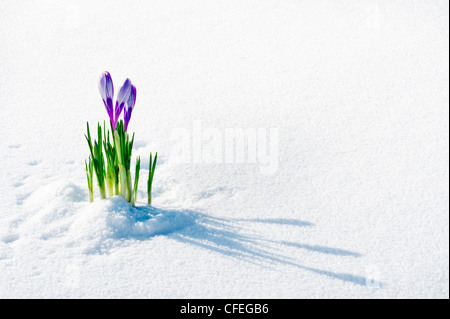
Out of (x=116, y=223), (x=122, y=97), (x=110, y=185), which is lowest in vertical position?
(x=116, y=223)

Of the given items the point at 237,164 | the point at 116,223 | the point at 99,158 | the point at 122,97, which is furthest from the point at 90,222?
the point at 237,164

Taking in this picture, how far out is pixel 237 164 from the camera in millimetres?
1915

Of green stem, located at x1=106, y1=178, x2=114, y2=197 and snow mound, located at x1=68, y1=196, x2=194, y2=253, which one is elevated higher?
green stem, located at x1=106, y1=178, x2=114, y2=197

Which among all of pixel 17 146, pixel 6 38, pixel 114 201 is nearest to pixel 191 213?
pixel 114 201

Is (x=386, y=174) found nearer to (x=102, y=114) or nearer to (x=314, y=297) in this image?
(x=314, y=297)

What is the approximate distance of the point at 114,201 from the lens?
1.63 metres

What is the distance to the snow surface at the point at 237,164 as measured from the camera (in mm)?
1455

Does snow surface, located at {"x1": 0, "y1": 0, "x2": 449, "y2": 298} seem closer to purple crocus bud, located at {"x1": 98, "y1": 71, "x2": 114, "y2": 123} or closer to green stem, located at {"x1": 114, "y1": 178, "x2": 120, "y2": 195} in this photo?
green stem, located at {"x1": 114, "y1": 178, "x2": 120, "y2": 195}

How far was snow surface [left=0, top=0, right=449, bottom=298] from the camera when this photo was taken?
4.77 feet

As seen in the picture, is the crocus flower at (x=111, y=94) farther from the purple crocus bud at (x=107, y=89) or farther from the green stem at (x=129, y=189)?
the green stem at (x=129, y=189)

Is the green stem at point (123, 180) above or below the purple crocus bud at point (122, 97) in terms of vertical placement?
below

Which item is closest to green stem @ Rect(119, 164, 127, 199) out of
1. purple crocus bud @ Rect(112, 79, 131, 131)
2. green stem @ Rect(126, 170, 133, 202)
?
green stem @ Rect(126, 170, 133, 202)

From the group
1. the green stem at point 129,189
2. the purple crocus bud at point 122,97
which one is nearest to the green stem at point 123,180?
the green stem at point 129,189

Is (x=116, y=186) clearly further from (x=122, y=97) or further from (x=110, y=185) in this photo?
(x=122, y=97)
